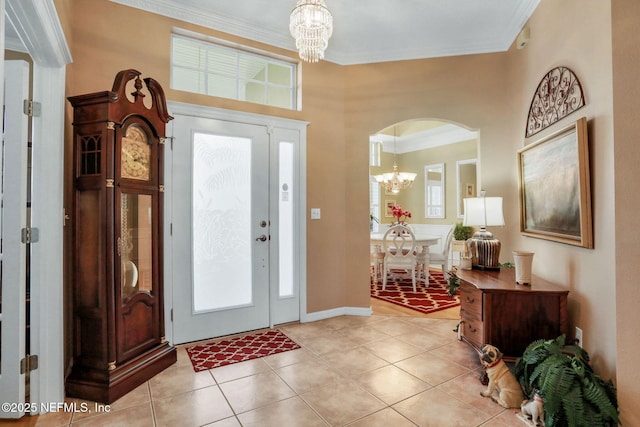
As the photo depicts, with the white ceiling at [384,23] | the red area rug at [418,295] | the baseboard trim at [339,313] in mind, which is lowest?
the red area rug at [418,295]

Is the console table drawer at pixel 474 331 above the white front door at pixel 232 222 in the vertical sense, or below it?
below

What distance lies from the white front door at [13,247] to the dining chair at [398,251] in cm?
416

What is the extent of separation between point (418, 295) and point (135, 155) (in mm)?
4031

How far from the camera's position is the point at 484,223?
2873 millimetres

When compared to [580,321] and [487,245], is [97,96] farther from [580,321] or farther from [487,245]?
[580,321]

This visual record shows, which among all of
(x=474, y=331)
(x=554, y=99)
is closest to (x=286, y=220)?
(x=474, y=331)

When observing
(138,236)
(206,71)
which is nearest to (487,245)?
(138,236)

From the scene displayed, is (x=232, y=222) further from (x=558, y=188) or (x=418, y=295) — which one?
(x=418, y=295)

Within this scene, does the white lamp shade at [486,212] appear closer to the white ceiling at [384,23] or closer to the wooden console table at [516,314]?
the wooden console table at [516,314]

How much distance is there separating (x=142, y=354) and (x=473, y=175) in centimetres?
679

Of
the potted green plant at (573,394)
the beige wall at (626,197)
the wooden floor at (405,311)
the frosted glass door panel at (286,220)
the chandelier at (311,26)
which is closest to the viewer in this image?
the potted green plant at (573,394)

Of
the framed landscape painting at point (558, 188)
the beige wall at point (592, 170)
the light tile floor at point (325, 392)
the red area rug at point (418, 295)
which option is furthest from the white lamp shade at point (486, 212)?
the red area rug at point (418, 295)

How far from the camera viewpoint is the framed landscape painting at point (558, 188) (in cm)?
217

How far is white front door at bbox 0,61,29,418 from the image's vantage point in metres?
1.96
